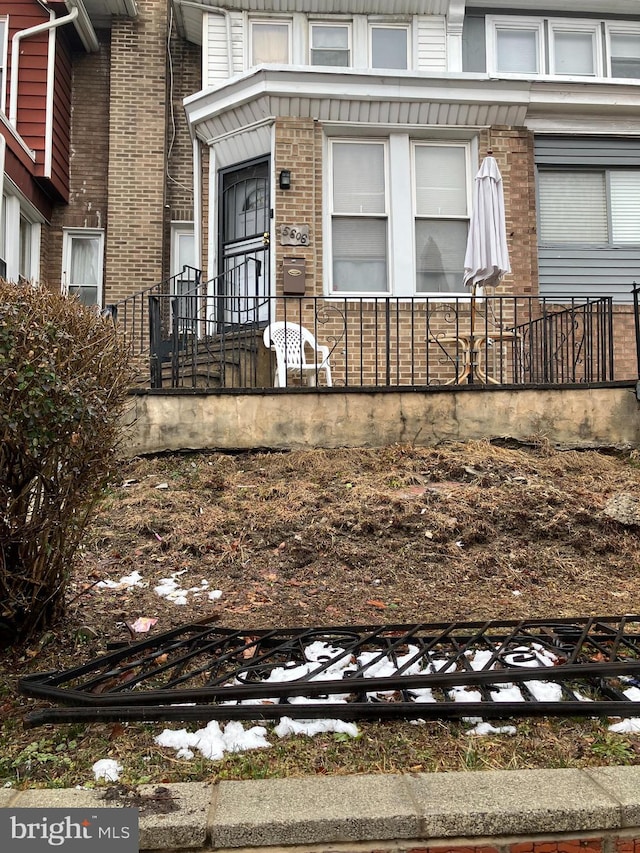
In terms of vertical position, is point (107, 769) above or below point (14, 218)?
below

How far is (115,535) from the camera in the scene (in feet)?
→ 16.3

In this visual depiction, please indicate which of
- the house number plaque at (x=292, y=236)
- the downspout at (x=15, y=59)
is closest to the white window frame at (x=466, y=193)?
the house number plaque at (x=292, y=236)

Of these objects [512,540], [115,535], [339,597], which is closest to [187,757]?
[339,597]

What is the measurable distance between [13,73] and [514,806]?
1204 cm

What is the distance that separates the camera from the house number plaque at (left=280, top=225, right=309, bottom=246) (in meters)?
8.52

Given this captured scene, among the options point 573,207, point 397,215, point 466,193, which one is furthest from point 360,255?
point 573,207

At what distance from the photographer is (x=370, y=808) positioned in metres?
1.94

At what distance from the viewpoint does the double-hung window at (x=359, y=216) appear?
8844mm

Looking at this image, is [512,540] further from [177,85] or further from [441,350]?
[177,85]

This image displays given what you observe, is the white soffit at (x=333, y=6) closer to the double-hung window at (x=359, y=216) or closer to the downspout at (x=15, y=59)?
the downspout at (x=15, y=59)

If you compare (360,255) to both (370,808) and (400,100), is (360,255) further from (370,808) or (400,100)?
(370,808)

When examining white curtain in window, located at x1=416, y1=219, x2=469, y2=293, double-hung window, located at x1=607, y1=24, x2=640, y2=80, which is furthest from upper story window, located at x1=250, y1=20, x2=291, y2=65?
double-hung window, located at x1=607, y1=24, x2=640, y2=80

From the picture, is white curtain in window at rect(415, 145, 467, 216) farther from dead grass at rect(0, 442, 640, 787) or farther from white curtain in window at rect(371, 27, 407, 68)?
dead grass at rect(0, 442, 640, 787)

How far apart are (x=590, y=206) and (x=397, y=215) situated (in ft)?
9.49
